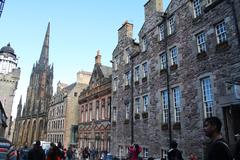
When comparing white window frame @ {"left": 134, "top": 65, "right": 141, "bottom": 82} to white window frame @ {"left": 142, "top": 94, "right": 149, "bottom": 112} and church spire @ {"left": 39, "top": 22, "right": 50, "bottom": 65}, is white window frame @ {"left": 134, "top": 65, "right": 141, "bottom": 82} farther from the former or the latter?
church spire @ {"left": 39, "top": 22, "right": 50, "bottom": 65}

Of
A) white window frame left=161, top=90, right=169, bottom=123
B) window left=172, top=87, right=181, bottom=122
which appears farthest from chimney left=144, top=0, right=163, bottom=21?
window left=172, top=87, right=181, bottom=122

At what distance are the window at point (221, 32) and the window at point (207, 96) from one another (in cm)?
246

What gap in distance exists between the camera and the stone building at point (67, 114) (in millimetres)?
42381

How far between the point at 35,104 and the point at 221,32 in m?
79.1

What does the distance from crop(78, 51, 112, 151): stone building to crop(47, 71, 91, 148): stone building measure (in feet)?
14.2

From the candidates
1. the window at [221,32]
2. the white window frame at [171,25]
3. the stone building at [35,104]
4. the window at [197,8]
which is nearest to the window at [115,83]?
the white window frame at [171,25]

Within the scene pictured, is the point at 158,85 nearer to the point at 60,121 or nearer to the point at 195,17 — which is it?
the point at 195,17

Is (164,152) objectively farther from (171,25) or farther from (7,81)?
(7,81)

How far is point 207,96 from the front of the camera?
1439 centimetres

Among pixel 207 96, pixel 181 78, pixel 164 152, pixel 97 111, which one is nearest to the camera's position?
pixel 207 96

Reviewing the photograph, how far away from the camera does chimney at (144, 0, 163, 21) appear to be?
20969 millimetres

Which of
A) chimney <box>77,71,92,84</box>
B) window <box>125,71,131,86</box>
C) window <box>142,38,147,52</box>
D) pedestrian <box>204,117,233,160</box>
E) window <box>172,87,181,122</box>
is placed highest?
chimney <box>77,71,92,84</box>

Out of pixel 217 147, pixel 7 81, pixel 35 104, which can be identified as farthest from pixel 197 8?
pixel 35 104

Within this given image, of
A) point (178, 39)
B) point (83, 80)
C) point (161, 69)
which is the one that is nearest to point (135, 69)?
point (161, 69)
